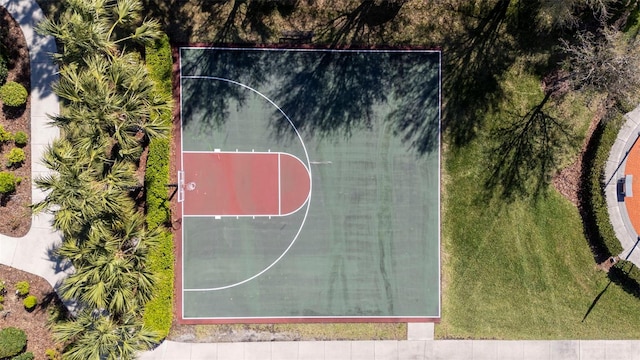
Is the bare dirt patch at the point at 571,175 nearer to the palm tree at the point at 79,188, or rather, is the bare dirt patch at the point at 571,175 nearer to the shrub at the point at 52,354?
the palm tree at the point at 79,188

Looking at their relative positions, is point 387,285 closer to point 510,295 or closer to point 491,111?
point 510,295

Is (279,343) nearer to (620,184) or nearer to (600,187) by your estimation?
(600,187)

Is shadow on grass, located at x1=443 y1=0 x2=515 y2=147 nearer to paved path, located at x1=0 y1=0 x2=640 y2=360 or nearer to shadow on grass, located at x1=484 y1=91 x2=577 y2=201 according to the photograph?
shadow on grass, located at x1=484 y1=91 x2=577 y2=201

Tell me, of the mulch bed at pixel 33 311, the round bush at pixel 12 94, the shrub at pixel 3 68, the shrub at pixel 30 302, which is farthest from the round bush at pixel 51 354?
the shrub at pixel 3 68

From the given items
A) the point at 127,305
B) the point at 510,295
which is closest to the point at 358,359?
the point at 510,295

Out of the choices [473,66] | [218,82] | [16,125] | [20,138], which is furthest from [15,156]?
[473,66]

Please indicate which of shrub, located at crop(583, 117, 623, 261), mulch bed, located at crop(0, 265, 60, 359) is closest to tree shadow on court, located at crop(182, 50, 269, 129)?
mulch bed, located at crop(0, 265, 60, 359)
